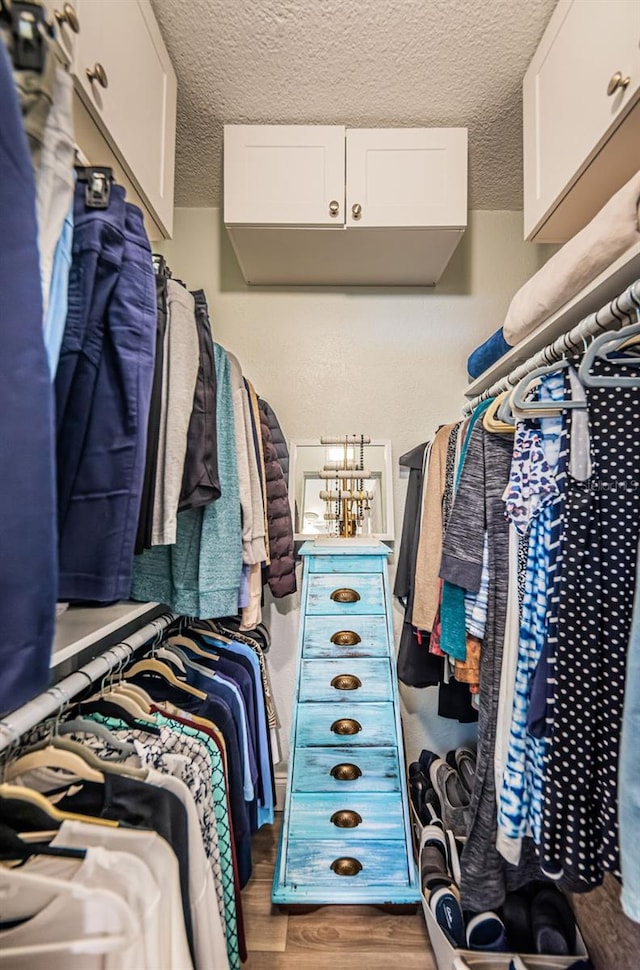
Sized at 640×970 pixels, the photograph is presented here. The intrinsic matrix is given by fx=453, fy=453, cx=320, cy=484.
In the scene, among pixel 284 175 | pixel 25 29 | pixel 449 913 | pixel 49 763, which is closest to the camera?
pixel 25 29

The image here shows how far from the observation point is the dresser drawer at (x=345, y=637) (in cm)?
157

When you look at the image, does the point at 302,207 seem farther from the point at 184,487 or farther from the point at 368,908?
the point at 368,908

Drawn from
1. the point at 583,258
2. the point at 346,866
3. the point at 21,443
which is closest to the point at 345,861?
the point at 346,866

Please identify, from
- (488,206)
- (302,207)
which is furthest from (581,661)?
(488,206)

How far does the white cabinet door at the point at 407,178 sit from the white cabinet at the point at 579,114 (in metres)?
0.25

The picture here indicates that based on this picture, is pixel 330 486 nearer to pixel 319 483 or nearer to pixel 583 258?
pixel 319 483

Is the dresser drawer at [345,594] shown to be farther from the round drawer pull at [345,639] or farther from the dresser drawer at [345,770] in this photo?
the dresser drawer at [345,770]

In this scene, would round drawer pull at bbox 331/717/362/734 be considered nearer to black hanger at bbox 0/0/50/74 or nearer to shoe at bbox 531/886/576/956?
shoe at bbox 531/886/576/956

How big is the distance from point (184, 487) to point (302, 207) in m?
1.21

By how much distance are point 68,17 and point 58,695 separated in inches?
49.8

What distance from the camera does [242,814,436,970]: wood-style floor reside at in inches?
49.2

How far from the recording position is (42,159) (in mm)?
414

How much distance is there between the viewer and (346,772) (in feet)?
4.77

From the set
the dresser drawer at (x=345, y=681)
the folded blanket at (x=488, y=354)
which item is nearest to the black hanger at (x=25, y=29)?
the folded blanket at (x=488, y=354)
